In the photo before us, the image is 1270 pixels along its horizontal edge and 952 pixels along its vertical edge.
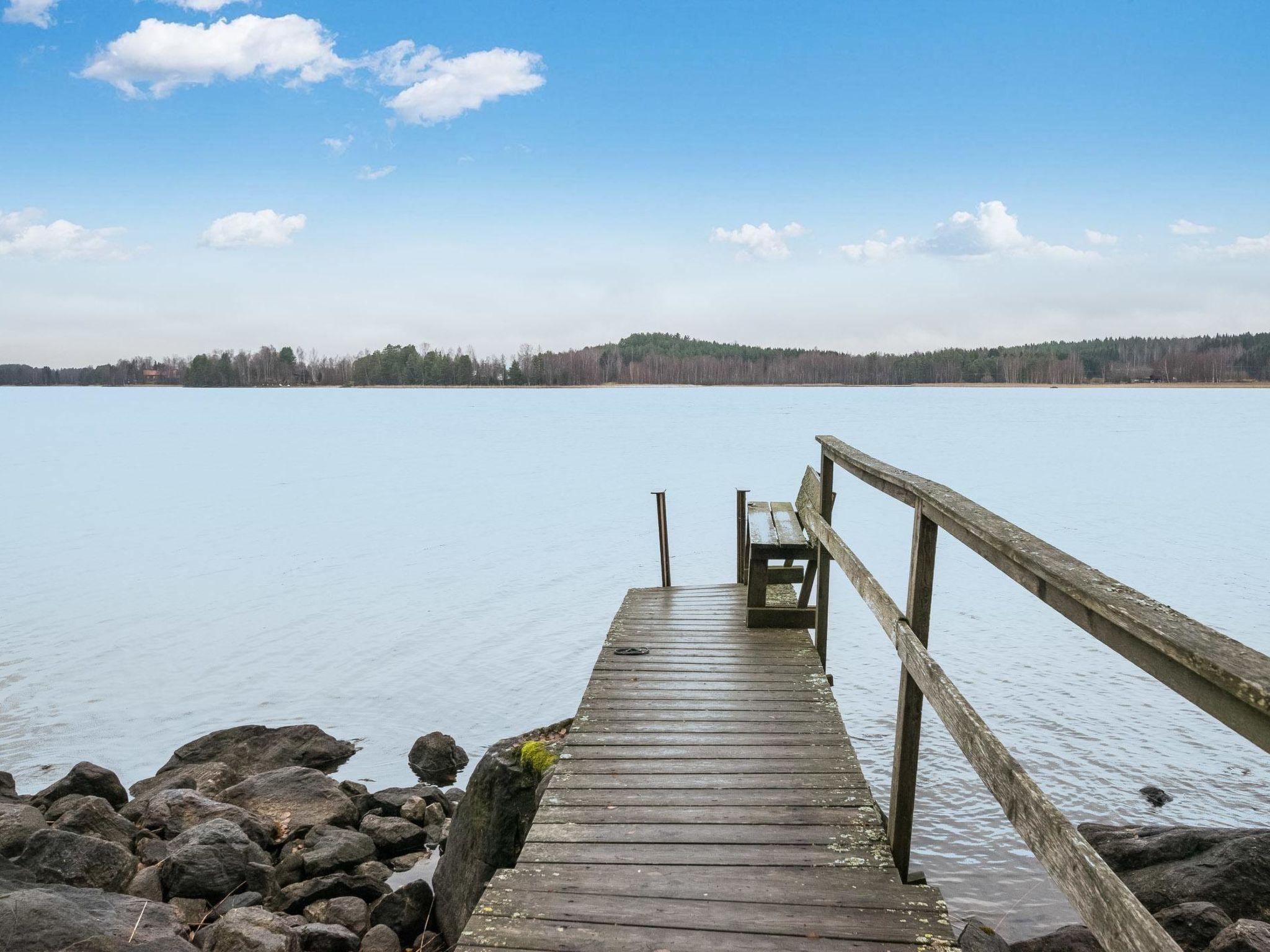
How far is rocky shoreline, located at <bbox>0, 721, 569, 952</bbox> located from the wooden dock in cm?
83

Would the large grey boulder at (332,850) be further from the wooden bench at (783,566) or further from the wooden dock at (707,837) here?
the wooden bench at (783,566)

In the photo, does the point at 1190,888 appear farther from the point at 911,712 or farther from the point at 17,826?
the point at 17,826

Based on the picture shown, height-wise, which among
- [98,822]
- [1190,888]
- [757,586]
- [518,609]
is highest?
[757,586]

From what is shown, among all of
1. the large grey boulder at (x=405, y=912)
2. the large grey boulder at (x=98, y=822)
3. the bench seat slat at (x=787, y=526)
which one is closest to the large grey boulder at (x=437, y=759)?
the large grey boulder at (x=98, y=822)

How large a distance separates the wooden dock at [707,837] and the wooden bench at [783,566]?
110cm

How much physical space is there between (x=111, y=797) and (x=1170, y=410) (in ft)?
393

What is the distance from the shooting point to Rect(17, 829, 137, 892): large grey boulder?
5.14 m

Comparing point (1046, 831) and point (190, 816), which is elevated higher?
point (1046, 831)

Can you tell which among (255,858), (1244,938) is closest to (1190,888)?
(1244,938)

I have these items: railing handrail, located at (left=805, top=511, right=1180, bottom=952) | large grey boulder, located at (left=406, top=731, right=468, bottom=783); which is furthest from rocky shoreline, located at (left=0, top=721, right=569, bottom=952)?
railing handrail, located at (left=805, top=511, right=1180, bottom=952)

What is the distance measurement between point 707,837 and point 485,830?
5.49ft

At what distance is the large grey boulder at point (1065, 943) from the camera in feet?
15.2

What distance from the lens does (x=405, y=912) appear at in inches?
206

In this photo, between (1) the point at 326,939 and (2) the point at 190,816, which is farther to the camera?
(2) the point at 190,816
